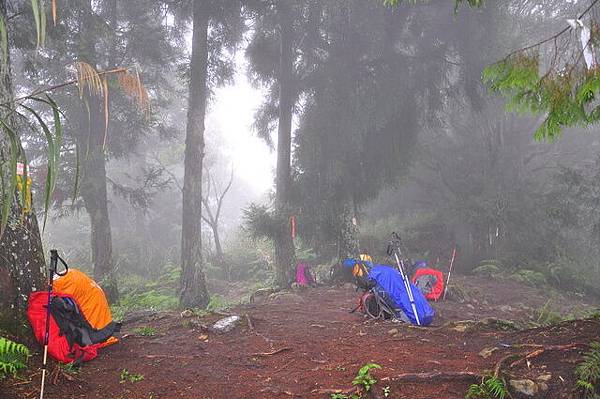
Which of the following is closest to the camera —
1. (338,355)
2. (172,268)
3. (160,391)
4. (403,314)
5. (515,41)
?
(160,391)

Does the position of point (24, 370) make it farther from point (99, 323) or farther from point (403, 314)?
point (403, 314)

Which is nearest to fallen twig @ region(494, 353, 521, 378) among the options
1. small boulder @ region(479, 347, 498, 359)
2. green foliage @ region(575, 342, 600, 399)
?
small boulder @ region(479, 347, 498, 359)

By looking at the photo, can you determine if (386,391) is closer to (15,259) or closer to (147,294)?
(15,259)

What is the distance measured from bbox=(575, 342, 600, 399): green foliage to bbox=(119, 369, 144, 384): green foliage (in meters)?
4.29

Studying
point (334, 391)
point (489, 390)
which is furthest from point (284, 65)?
point (489, 390)

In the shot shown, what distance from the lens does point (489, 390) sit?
3855 millimetres

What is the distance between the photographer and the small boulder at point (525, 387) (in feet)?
12.4

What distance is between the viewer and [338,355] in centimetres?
527

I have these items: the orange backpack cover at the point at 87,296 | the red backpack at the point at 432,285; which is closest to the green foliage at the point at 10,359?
the orange backpack cover at the point at 87,296

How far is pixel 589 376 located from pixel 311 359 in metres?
2.92

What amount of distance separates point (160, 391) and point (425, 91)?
11.6 m

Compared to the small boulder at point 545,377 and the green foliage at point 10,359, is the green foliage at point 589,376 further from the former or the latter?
the green foliage at point 10,359

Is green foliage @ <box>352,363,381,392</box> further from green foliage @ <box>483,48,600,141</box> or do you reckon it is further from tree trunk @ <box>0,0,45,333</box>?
tree trunk @ <box>0,0,45,333</box>

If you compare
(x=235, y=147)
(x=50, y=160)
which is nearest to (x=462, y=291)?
(x=50, y=160)
